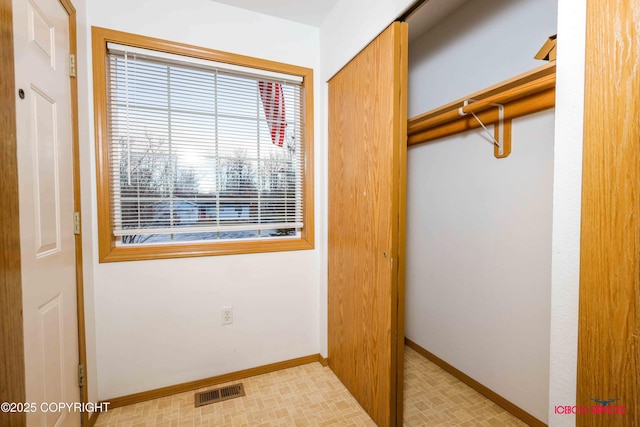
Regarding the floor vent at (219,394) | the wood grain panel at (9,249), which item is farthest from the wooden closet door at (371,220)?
the wood grain panel at (9,249)

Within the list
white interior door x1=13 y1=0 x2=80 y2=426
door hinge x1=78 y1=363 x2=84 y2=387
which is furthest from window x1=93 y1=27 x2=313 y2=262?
door hinge x1=78 y1=363 x2=84 y2=387

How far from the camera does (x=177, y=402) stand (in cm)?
177

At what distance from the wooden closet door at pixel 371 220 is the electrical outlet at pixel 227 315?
0.73 metres

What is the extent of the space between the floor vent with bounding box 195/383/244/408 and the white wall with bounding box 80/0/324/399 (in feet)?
0.36

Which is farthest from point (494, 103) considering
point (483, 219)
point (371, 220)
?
point (371, 220)

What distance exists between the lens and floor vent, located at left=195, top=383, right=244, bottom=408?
1785 mm

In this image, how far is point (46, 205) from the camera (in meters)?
→ 1.18

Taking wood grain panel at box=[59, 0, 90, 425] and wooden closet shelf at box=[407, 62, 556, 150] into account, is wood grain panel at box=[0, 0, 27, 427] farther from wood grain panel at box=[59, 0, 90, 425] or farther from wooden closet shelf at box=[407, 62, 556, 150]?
wooden closet shelf at box=[407, 62, 556, 150]

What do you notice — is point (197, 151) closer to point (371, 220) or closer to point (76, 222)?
point (76, 222)

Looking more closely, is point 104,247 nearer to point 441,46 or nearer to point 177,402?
point 177,402

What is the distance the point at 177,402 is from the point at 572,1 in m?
2.52

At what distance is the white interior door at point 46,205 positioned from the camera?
1021 millimetres

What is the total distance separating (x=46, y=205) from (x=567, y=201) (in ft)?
6.01

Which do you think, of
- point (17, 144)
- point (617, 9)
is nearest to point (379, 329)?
point (617, 9)
